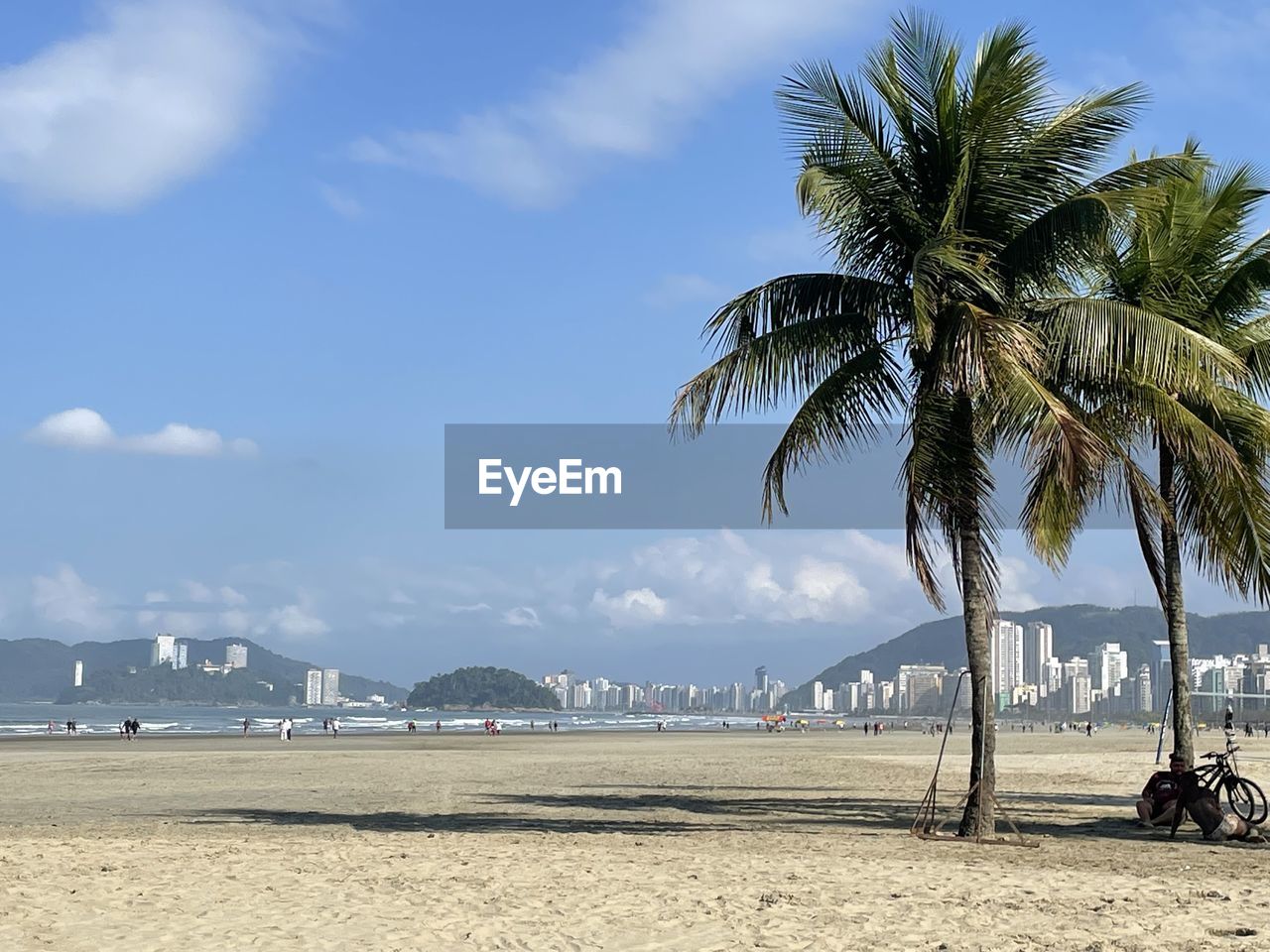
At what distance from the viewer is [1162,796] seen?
14594mm

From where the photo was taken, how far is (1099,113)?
43.4 ft

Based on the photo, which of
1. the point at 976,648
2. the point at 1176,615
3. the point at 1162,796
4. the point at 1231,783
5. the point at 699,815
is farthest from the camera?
the point at 699,815

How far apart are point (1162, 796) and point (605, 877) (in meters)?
7.41

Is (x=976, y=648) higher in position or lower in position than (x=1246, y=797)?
higher

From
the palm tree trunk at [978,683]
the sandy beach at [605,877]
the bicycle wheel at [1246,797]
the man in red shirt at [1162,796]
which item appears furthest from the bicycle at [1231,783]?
the palm tree trunk at [978,683]

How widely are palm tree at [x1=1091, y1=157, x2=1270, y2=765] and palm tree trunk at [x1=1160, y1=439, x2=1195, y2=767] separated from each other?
0.05 feet

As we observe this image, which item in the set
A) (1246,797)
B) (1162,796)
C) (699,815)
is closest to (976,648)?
(1162,796)

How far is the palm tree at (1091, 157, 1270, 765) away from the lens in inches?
571

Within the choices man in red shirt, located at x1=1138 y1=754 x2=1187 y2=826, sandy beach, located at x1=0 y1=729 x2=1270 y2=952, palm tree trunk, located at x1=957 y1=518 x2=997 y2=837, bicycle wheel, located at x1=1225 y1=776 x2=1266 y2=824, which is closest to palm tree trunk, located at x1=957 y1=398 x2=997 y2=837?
palm tree trunk, located at x1=957 y1=518 x2=997 y2=837

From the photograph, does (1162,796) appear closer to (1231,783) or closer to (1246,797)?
(1231,783)

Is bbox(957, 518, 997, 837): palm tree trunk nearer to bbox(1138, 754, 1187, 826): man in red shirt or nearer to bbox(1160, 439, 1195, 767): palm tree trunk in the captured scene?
bbox(1138, 754, 1187, 826): man in red shirt

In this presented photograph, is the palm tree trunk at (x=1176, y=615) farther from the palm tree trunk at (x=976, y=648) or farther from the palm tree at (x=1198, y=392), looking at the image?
the palm tree trunk at (x=976, y=648)

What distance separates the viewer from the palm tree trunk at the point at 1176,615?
15508mm

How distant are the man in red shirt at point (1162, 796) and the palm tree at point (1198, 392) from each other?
42 cm
